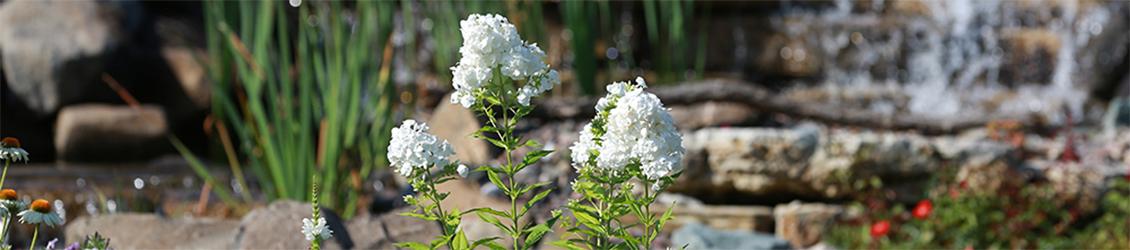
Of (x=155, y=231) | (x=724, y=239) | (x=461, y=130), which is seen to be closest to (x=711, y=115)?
(x=461, y=130)

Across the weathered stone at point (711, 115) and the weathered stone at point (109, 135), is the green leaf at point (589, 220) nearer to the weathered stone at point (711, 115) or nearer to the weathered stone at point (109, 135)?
the weathered stone at point (711, 115)

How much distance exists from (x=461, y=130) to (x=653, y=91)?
966 mm

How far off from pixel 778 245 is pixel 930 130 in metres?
2.12

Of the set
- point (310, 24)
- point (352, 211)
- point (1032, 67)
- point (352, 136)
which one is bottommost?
point (1032, 67)

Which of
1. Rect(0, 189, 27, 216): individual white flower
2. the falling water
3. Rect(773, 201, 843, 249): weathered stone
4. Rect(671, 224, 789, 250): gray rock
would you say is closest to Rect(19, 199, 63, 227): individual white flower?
Rect(0, 189, 27, 216): individual white flower

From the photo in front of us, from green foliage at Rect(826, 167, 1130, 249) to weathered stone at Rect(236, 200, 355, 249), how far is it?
2.38m

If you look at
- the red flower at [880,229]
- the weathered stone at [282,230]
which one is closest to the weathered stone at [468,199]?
the weathered stone at [282,230]

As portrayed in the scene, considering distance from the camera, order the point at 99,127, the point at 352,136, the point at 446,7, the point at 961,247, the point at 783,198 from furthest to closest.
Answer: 1. the point at 99,127
2. the point at 446,7
3. the point at 783,198
4. the point at 961,247
5. the point at 352,136

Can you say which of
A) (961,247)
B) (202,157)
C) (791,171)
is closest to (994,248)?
(961,247)

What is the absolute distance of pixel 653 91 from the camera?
199 inches

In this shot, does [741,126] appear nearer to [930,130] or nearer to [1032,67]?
[930,130]

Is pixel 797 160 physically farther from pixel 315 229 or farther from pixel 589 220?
pixel 315 229

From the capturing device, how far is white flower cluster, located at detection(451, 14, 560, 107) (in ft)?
4.50

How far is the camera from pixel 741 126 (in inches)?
215
